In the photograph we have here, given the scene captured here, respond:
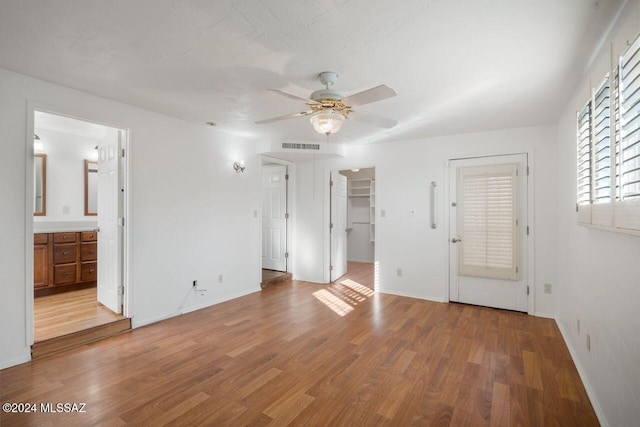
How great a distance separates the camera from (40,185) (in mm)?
4781

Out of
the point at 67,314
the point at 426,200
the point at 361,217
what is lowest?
the point at 67,314

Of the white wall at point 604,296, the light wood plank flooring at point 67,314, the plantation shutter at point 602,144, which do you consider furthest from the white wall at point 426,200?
the light wood plank flooring at point 67,314

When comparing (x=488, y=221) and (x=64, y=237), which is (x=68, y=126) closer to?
(x=64, y=237)

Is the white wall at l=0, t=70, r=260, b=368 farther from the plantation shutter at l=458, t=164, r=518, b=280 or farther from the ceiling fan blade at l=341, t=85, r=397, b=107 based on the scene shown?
the plantation shutter at l=458, t=164, r=518, b=280

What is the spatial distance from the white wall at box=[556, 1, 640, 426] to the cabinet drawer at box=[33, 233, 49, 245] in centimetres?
618

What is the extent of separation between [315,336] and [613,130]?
2888 mm

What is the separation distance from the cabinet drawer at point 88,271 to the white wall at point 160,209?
6.72 ft

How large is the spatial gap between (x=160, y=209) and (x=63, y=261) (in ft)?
7.34

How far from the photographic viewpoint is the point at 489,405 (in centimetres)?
213

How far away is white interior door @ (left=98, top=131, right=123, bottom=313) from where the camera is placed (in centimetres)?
352

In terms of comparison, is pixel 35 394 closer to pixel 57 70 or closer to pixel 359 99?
pixel 57 70

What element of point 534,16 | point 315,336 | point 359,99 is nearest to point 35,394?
point 315,336

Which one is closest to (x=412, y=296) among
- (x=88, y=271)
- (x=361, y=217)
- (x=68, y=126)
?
(x=361, y=217)

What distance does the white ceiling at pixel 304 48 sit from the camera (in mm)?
1754
